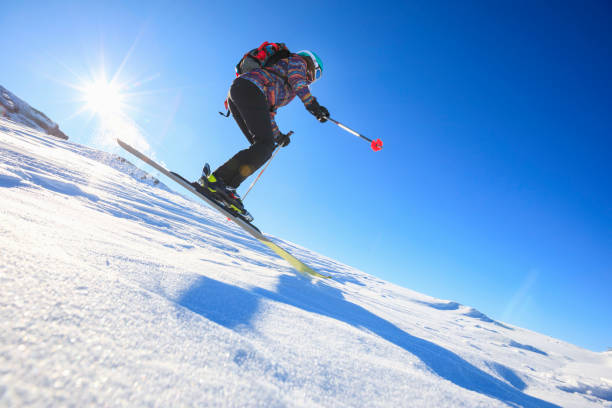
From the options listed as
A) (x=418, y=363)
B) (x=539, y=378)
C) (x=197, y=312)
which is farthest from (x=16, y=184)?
(x=539, y=378)

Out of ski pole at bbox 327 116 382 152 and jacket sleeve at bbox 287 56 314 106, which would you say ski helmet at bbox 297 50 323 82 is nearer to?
jacket sleeve at bbox 287 56 314 106


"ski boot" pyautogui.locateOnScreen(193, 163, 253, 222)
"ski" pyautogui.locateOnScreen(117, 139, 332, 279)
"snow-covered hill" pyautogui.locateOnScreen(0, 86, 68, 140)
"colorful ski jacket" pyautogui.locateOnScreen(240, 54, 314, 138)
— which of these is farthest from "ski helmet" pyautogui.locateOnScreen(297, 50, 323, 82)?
"snow-covered hill" pyautogui.locateOnScreen(0, 86, 68, 140)

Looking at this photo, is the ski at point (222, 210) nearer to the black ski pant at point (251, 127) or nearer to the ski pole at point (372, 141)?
the black ski pant at point (251, 127)

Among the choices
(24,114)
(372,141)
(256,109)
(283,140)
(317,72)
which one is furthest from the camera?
(24,114)

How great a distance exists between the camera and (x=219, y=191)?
2943 millimetres

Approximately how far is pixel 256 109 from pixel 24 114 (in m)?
33.5

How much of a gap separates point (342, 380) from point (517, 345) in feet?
14.7

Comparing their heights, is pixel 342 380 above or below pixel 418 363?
below

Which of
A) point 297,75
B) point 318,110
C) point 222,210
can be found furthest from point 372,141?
point 222,210

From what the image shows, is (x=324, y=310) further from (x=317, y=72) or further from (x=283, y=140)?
(x=317, y=72)

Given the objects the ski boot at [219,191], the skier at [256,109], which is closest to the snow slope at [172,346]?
the ski boot at [219,191]

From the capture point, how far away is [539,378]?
1805mm

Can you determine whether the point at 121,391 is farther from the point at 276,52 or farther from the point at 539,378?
the point at 276,52

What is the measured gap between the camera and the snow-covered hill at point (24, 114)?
21188 mm
